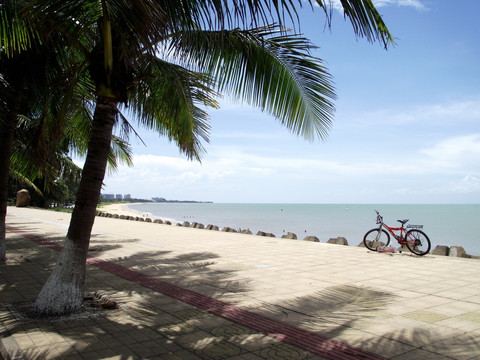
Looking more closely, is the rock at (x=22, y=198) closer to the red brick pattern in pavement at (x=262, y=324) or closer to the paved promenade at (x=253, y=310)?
the paved promenade at (x=253, y=310)

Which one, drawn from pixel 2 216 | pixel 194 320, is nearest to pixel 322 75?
pixel 194 320

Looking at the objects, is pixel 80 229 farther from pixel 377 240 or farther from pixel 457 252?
pixel 457 252

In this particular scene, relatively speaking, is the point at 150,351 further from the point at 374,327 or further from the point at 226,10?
the point at 226,10

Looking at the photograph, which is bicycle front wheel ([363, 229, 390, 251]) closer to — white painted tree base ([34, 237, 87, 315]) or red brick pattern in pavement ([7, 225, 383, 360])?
red brick pattern in pavement ([7, 225, 383, 360])

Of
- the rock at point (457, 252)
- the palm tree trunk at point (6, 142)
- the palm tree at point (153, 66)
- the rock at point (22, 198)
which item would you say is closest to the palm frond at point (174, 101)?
the palm tree at point (153, 66)

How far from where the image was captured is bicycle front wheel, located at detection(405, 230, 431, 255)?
10.1m

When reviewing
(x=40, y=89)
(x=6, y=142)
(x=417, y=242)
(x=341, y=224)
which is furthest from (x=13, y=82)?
(x=341, y=224)

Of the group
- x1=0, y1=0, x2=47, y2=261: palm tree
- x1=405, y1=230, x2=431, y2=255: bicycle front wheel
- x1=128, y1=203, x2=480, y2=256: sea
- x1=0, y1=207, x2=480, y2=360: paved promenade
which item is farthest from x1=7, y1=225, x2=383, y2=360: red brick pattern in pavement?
x1=128, y1=203, x2=480, y2=256: sea

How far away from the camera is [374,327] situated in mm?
4441

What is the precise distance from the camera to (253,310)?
5.08 meters

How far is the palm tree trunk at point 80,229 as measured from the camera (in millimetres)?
4812

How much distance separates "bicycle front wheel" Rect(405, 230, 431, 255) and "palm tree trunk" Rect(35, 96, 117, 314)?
8186mm

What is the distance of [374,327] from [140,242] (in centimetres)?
958

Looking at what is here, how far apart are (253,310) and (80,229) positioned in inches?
95.0
